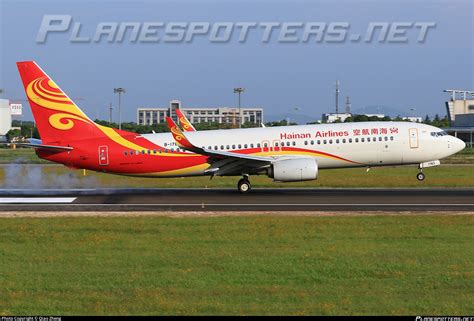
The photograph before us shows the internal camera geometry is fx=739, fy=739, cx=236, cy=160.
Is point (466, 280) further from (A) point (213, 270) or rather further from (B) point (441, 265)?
(A) point (213, 270)

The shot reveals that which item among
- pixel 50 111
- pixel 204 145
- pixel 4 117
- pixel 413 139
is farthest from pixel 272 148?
pixel 4 117

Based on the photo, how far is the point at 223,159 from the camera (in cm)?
3722

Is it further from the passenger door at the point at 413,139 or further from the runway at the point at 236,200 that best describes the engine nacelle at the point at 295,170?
the passenger door at the point at 413,139

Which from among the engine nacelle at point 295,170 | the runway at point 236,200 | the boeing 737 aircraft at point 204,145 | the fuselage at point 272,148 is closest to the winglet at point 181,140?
the boeing 737 aircraft at point 204,145

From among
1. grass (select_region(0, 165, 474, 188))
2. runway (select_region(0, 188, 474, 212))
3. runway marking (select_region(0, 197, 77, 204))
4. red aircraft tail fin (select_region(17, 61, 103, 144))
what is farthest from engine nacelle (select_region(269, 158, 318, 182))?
runway marking (select_region(0, 197, 77, 204))

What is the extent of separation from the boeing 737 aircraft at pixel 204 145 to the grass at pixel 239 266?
38.1ft

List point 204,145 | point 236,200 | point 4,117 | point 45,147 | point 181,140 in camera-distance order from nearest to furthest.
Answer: point 236,200
point 181,140
point 45,147
point 204,145
point 4,117

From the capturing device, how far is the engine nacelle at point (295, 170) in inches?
1417

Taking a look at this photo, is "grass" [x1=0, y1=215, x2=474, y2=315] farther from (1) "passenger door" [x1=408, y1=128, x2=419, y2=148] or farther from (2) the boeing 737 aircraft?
(1) "passenger door" [x1=408, y1=128, x2=419, y2=148]

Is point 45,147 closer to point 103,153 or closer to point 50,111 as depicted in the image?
point 50,111

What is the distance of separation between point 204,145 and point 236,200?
532 cm

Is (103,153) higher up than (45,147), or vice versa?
(45,147)

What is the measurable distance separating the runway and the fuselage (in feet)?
4.85

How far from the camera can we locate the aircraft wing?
35969mm
